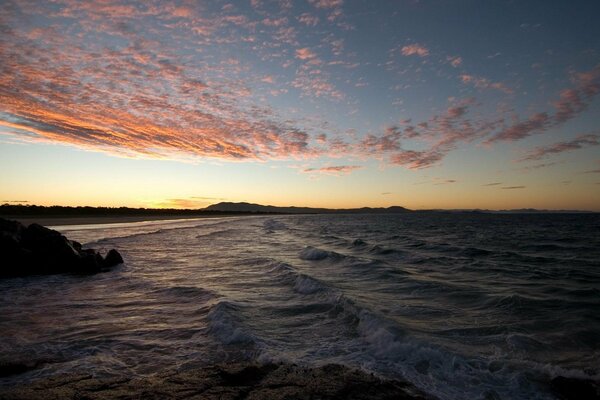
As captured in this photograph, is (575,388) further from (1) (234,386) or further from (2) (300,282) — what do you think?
(2) (300,282)

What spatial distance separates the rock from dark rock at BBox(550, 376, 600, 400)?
19503 mm

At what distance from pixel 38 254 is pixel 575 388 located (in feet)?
71.3

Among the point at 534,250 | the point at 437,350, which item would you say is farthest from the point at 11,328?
the point at 534,250

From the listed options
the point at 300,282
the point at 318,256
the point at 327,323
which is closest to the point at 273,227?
the point at 318,256

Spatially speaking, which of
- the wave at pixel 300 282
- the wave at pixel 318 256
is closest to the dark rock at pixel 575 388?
the wave at pixel 300 282

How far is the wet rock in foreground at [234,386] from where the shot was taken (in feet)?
18.0

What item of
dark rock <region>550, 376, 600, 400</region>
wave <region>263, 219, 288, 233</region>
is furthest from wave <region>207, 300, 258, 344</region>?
wave <region>263, 219, 288, 233</region>

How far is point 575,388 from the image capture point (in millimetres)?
6371

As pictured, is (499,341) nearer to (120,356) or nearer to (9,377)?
(120,356)

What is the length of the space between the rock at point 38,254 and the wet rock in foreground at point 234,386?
1440 cm

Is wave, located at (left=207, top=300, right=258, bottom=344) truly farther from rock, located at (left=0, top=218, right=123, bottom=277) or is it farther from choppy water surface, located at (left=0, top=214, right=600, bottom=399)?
rock, located at (left=0, top=218, right=123, bottom=277)

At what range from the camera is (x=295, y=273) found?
1823 centimetres

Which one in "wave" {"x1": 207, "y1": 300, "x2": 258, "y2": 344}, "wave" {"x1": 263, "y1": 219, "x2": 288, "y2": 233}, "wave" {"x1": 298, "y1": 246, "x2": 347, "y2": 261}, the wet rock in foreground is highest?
the wet rock in foreground

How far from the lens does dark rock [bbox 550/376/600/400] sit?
20.2ft
